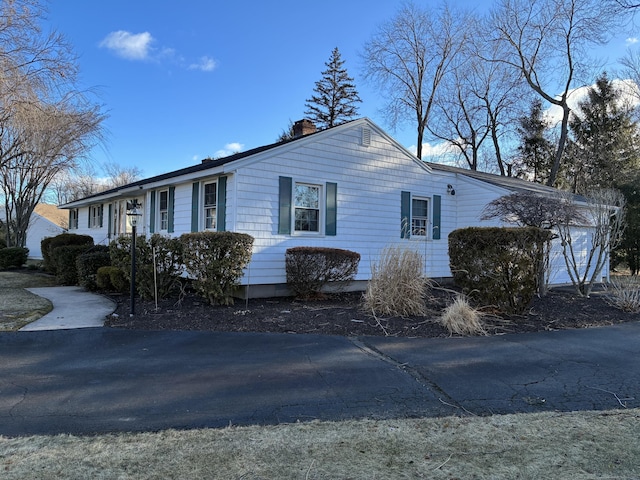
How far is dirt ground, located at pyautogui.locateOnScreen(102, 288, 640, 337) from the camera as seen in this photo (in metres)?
6.96

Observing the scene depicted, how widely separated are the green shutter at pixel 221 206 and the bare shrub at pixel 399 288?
3.91 m

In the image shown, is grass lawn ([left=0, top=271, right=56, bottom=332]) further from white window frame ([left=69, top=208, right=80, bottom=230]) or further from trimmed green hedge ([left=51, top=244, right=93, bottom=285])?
white window frame ([left=69, top=208, right=80, bottom=230])

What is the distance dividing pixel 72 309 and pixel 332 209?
248 inches

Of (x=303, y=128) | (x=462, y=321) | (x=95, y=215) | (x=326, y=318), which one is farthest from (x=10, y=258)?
(x=462, y=321)

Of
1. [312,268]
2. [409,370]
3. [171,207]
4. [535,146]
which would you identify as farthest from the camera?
[535,146]

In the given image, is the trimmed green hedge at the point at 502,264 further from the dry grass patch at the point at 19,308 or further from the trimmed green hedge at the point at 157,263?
the dry grass patch at the point at 19,308

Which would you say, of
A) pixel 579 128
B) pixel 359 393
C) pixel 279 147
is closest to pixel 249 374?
pixel 359 393

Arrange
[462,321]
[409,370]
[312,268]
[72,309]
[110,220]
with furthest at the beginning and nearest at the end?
[110,220]
[312,268]
[72,309]
[462,321]
[409,370]

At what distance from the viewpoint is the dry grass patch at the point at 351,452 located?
2721mm

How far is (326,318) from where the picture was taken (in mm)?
7688

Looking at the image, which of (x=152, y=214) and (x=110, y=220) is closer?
(x=152, y=214)

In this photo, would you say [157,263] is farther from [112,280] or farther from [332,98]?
[332,98]

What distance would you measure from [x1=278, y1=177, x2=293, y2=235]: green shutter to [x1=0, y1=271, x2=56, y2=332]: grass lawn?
512 cm

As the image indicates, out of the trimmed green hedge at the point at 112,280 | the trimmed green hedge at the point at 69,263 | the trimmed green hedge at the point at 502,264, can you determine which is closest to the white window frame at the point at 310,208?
the trimmed green hedge at the point at 502,264
